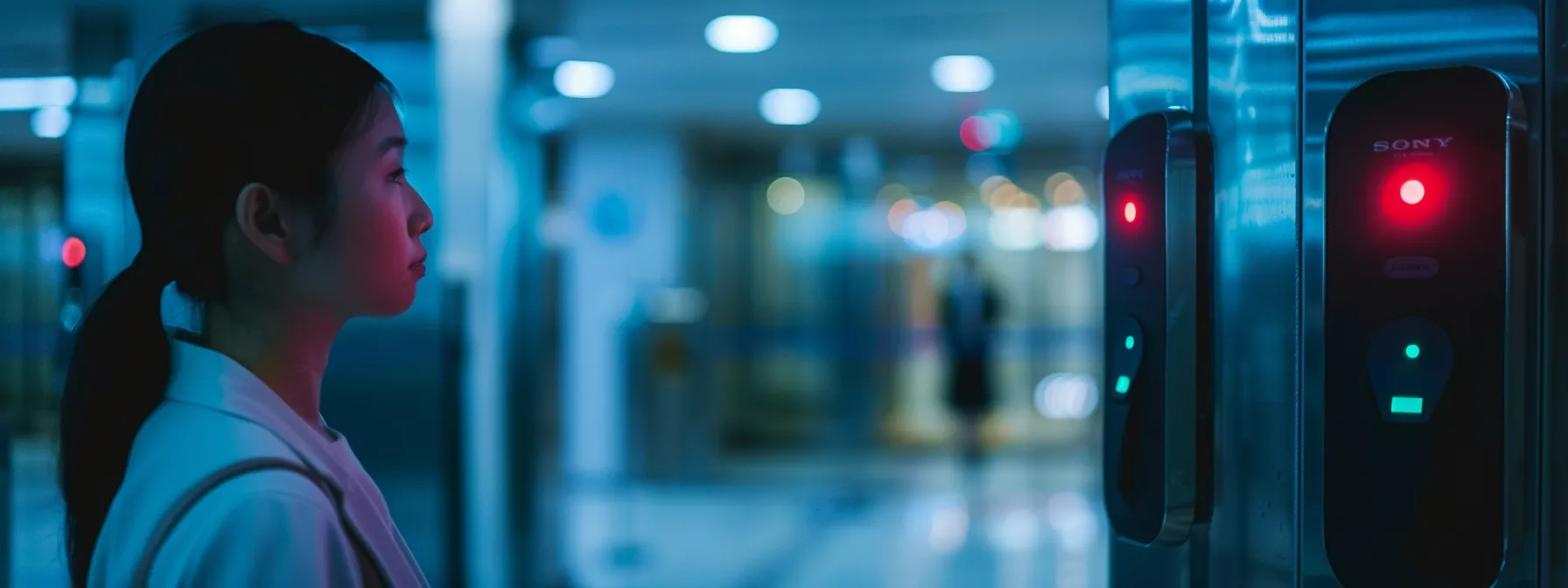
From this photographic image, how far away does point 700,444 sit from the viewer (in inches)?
392

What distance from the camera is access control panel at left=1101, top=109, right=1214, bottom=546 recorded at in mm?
1715

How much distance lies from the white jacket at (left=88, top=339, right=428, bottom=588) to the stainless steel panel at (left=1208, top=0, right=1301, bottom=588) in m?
1.16

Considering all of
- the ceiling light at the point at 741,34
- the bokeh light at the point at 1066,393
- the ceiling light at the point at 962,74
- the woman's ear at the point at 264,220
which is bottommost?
the bokeh light at the point at 1066,393

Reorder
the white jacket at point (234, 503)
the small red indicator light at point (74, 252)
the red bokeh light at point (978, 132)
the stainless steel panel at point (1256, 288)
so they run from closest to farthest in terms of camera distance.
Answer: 1. the white jacket at point (234, 503)
2. the stainless steel panel at point (1256, 288)
3. the small red indicator light at point (74, 252)
4. the red bokeh light at point (978, 132)

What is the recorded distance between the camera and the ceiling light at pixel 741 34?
239 inches

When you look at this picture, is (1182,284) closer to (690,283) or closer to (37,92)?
(37,92)

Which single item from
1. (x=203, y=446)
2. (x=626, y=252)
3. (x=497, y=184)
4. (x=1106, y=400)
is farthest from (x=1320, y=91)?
(x=626, y=252)

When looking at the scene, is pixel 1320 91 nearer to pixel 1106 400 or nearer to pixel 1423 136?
pixel 1423 136

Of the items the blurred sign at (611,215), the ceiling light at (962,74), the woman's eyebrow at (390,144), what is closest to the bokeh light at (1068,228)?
the ceiling light at (962,74)

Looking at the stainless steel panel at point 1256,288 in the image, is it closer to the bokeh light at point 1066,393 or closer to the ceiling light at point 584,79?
the ceiling light at point 584,79

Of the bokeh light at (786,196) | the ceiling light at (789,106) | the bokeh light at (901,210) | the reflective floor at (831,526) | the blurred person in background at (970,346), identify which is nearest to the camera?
the reflective floor at (831,526)

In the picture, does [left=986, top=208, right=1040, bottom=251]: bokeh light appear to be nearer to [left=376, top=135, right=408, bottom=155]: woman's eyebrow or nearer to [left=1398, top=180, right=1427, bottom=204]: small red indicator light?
[left=1398, top=180, right=1427, bottom=204]: small red indicator light

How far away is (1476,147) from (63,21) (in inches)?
189

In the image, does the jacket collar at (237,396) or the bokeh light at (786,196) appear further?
the bokeh light at (786,196)
